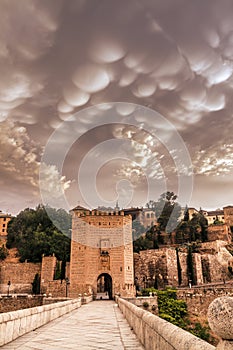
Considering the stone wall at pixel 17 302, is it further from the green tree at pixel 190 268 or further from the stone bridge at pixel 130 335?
the stone bridge at pixel 130 335

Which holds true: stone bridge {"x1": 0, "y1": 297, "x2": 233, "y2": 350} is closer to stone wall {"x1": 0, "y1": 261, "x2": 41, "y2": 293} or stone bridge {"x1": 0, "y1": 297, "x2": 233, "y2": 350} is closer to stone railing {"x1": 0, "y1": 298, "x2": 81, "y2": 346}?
stone railing {"x1": 0, "y1": 298, "x2": 81, "y2": 346}

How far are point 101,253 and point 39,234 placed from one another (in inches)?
531

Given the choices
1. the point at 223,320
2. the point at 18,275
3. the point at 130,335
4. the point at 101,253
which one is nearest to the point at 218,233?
the point at 101,253

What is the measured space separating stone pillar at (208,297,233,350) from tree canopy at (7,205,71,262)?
116 feet

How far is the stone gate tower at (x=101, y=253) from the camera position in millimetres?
27203

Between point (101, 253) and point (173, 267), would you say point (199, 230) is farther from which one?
point (101, 253)

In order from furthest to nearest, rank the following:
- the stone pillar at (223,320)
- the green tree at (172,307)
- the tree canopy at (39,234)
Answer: the tree canopy at (39,234) < the green tree at (172,307) < the stone pillar at (223,320)

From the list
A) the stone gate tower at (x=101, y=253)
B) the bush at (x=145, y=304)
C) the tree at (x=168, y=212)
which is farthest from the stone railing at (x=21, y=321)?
the tree at (x=168, y=212)

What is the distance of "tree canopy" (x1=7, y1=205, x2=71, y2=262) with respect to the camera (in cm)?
3650

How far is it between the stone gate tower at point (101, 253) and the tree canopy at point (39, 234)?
7.97 meters

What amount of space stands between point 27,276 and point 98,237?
35.6 ft

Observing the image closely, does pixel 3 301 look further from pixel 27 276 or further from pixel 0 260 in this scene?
pixel 0 260

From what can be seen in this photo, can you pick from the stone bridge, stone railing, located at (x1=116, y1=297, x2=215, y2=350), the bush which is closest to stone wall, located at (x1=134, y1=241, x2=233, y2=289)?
the bush

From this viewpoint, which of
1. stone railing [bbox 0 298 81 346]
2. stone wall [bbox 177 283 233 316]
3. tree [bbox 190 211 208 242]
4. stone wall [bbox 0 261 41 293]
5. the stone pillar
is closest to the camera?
the stone pillar
